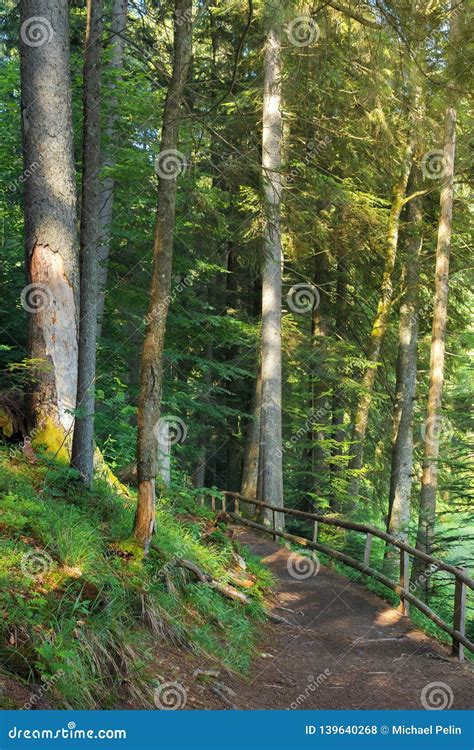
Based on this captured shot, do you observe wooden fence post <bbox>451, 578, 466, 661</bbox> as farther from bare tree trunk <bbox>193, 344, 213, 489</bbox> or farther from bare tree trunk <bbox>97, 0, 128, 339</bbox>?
bare tree trunk <bbox>193, 344, 213, 489</bbox>

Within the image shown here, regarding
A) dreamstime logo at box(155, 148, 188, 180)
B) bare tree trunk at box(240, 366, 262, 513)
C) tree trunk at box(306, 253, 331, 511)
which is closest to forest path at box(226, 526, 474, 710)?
dreamstime logo at box(155, 148, 188, 180)

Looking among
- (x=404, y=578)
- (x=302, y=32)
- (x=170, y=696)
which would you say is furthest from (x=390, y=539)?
(x=302, y=32)

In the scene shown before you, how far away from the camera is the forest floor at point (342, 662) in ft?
22.4

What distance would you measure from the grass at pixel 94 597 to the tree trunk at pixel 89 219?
15.2 inches

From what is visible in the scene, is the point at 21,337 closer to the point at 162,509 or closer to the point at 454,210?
the point at 162,509

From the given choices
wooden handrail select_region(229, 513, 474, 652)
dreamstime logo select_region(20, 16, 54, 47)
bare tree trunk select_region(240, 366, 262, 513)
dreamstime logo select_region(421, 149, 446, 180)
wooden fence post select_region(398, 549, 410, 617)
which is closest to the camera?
wooden handrail select_region(229, 513, 474, 652)

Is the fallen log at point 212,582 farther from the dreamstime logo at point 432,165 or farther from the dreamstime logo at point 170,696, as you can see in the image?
the dreamstime logo at point 432,165

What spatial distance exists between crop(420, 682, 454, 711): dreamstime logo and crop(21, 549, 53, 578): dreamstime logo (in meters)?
3.93

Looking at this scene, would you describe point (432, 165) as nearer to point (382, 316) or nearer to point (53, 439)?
point (382, 316)

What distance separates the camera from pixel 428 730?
550cm

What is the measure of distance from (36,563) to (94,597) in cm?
60

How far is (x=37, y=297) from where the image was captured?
902cm

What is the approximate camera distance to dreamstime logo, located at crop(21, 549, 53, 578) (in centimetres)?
592

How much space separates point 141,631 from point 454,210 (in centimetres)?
1460
